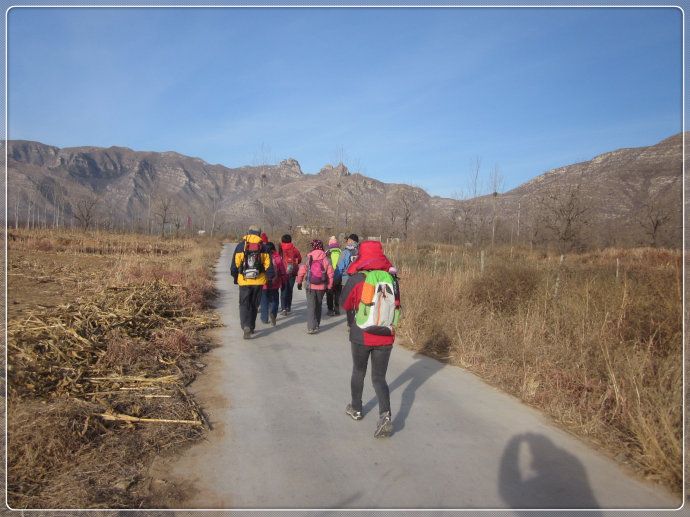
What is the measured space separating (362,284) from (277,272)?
18.2 ft

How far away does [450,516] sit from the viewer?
343 cm

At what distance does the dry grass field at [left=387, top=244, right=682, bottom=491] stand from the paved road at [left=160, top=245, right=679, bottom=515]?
0.32m

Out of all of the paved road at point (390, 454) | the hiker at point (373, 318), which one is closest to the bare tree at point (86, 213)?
the paved road at point (390, 454)

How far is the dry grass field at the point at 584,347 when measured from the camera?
4.48 m

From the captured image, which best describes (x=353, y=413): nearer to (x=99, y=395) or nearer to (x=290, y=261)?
(x=99, y=395)

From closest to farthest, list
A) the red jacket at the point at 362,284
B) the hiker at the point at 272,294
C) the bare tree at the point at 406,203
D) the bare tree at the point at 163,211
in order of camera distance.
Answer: the red jacket at the point at 362,284, the hiker at the point at 272,294, the bare tree at the point at 406,203, the bare tree at the point at 163,211

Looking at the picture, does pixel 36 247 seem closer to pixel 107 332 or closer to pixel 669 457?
pixel 107 332

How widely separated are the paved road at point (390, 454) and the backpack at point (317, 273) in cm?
305

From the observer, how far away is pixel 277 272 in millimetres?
10219

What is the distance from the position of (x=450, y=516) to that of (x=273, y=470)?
1.50m

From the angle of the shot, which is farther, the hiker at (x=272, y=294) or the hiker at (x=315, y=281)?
the hiker at (x=272, y=294)

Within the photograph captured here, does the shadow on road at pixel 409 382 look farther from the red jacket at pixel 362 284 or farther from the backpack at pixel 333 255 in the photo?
the backpack at pixel 333 255

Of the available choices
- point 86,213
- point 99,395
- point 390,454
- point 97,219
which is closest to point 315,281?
point 99,395

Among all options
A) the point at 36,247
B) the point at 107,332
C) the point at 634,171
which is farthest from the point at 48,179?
the point at 107,332
